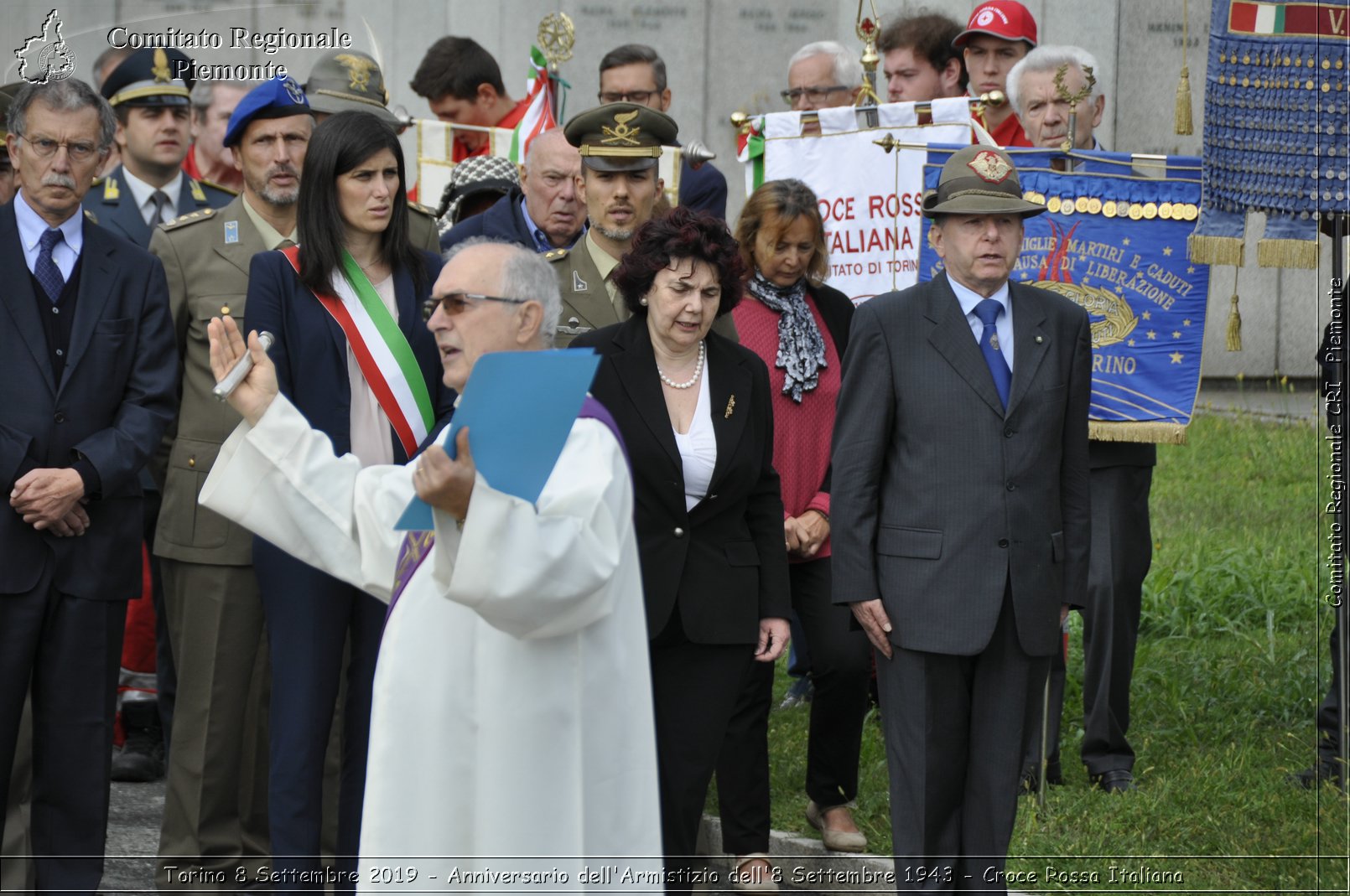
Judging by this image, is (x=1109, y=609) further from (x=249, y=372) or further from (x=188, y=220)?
(x=249, y=372)

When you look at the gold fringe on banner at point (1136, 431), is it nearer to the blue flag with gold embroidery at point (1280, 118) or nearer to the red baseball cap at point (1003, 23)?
the blue flag with gold embroidery at point (1280, 118)

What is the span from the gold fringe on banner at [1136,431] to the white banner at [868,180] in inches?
51.8

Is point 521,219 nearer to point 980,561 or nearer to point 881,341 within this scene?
point 881,341

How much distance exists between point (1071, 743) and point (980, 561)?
7.90 ft

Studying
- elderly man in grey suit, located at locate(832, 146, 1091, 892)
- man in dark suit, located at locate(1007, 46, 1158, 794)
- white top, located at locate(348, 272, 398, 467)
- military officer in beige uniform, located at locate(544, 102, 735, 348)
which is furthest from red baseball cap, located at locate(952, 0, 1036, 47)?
white top, located at locate(348, 272, 398, 467)

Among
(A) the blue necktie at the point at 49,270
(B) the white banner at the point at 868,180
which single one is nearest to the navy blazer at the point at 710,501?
(A) the blue necktie at the point at 49,270

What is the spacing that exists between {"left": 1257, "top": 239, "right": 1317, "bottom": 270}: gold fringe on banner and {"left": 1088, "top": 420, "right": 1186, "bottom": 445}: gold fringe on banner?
0.72m

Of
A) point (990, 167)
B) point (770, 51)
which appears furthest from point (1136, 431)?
point (770, 51)

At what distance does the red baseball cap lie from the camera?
26.1 feet

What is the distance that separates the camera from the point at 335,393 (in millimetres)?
5203

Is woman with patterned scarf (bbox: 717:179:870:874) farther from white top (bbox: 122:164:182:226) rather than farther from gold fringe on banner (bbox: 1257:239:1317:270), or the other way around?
white top (bbox: 122:164:182:226)

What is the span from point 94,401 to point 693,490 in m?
1.90

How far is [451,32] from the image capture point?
1375 cm

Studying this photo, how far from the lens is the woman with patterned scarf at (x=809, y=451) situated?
611cm
